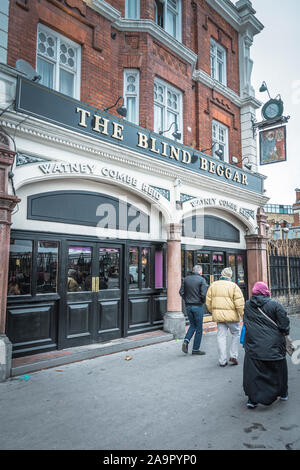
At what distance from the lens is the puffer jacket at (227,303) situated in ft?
19.0

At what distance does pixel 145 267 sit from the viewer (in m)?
8.12

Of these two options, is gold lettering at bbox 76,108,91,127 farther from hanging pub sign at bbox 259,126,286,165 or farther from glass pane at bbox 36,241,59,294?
hanging pub sign at bbox 259,126,286,165

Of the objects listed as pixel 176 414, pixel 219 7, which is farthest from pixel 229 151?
pixel 176 414

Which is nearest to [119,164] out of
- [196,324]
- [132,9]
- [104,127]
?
[104,127]

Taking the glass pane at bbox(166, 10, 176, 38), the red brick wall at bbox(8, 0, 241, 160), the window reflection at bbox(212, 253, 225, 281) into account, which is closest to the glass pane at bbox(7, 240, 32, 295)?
the red brick wall at bbox(8, 0, 241, 160)

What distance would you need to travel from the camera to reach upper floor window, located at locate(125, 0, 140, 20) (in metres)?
8.92

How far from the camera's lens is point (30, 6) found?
6.53 m

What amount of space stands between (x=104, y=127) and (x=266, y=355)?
5331 millimetres

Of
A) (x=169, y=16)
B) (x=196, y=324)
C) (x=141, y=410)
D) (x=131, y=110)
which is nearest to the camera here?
(x=141, y=410)

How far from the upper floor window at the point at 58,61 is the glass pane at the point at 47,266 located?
359 cm

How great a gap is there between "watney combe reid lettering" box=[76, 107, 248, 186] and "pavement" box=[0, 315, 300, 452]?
4702 mm

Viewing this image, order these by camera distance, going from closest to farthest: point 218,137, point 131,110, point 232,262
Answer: point 131,110
point 232,262
point 218,137

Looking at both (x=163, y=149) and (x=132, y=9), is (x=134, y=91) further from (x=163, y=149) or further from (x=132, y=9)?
(x=132, y=9)
